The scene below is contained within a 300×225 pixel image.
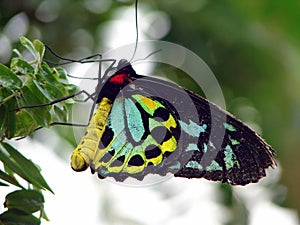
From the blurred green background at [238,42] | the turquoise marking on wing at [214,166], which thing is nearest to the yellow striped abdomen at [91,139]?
the turquoise marking on wing at [214,166]

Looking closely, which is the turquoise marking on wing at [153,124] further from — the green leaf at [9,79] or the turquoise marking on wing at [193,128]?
the green leaf at [9,79]

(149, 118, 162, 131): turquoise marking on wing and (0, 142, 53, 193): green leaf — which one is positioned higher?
(149, 118, 162, 131): turquoise marking on wing

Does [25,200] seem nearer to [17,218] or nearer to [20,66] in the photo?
[17,218]

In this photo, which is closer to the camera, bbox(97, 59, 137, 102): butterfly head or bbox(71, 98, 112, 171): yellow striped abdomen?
bbox(71, 98, 112, 171): yellow striped abdomen

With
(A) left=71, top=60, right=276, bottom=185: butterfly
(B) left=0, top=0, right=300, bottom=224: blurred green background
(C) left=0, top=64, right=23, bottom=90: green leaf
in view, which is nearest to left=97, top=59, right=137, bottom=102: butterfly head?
(A) left=71, top=60, right=276, bottom=185: butterfly

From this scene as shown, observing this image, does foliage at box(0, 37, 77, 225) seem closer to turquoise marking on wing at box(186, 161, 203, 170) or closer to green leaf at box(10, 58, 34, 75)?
green leaf at box(10, 58, 34, 75)
